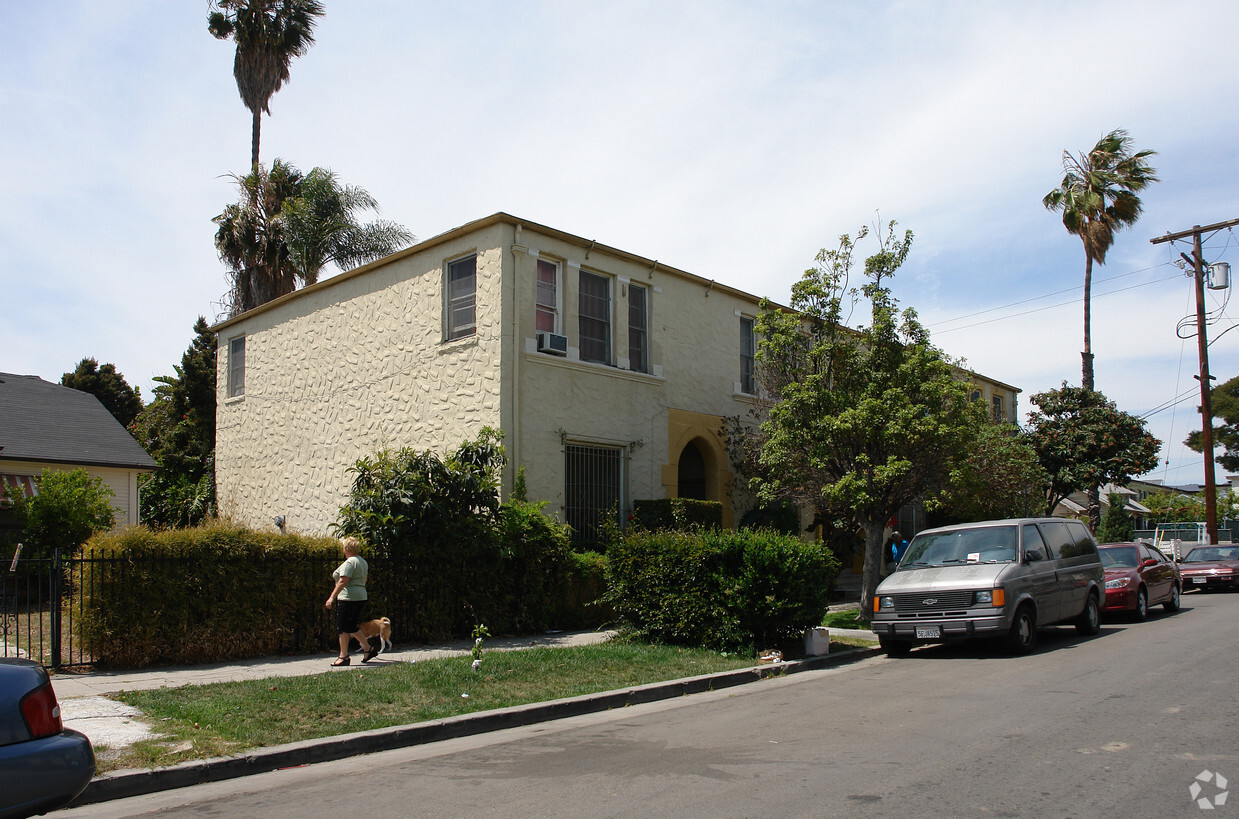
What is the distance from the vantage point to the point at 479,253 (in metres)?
16.2

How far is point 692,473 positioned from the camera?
20.0 meters

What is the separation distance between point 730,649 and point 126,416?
3785cm

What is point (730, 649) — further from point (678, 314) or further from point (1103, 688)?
point (678, 314)

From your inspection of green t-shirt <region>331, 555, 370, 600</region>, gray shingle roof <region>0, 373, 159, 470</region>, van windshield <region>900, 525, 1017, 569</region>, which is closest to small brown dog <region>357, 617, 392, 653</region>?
green t-shirt <region>331, 555, 370, 600</region>

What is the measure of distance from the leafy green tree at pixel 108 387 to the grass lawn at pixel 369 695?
34800 millimetres

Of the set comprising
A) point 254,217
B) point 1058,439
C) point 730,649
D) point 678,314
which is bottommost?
point 730,649

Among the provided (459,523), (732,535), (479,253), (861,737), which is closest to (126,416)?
(479,253)

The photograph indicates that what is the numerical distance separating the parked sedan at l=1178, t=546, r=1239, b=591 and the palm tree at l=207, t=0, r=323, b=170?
32.3m

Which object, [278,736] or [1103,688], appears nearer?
[278,736]

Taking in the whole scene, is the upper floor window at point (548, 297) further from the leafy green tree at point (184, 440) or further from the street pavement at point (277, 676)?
the leafy green tree at point (184, 440)

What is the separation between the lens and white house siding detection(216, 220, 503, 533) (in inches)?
636

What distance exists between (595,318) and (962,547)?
8.24m

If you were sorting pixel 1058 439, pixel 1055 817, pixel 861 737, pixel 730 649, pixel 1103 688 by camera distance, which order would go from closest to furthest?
pixel 1055 817, pixel 861 737, pixel 1103 688, pixel 730 649, pixel 1058 439

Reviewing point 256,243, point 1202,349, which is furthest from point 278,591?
point 1202,349
